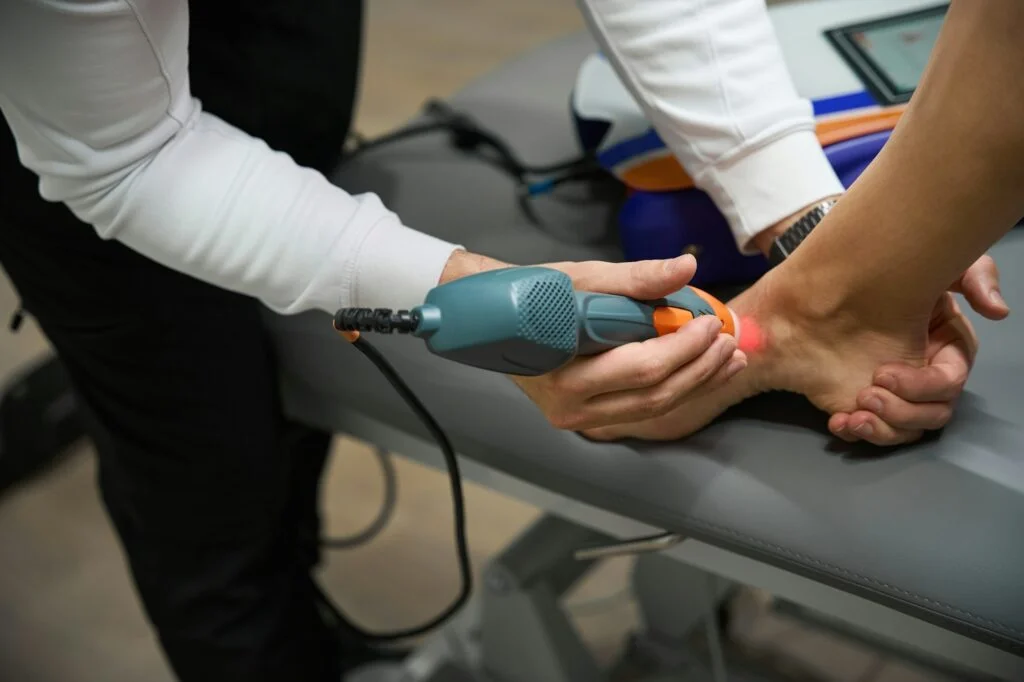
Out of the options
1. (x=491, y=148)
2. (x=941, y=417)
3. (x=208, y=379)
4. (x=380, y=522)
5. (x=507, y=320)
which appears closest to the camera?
(x=507, y=320)

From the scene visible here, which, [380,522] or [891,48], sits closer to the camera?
[891,48]

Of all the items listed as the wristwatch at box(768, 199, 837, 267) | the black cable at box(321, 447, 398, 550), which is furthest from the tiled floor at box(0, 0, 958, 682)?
the wristwatch at box(768, 199, 837, 267)

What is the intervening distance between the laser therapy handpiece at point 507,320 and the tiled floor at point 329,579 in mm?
782

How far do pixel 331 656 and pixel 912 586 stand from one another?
589mm

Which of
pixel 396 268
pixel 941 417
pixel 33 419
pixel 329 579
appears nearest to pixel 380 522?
pixel 329 579

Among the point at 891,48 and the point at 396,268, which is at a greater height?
the point at 891,48

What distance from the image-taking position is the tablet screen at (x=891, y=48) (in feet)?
2.54

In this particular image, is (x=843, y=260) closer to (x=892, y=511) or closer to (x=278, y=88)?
(x=892, y=511)

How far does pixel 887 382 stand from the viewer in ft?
2.07

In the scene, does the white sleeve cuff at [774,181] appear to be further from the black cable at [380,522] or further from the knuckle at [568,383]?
the black cable at [380,522]

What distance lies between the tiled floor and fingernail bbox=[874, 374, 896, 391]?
0.67 metres

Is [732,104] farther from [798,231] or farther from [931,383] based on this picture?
[931,383]

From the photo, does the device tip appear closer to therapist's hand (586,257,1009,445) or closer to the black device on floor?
therapist's hand (586,257,1009,445)

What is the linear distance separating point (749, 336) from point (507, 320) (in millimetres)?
221
